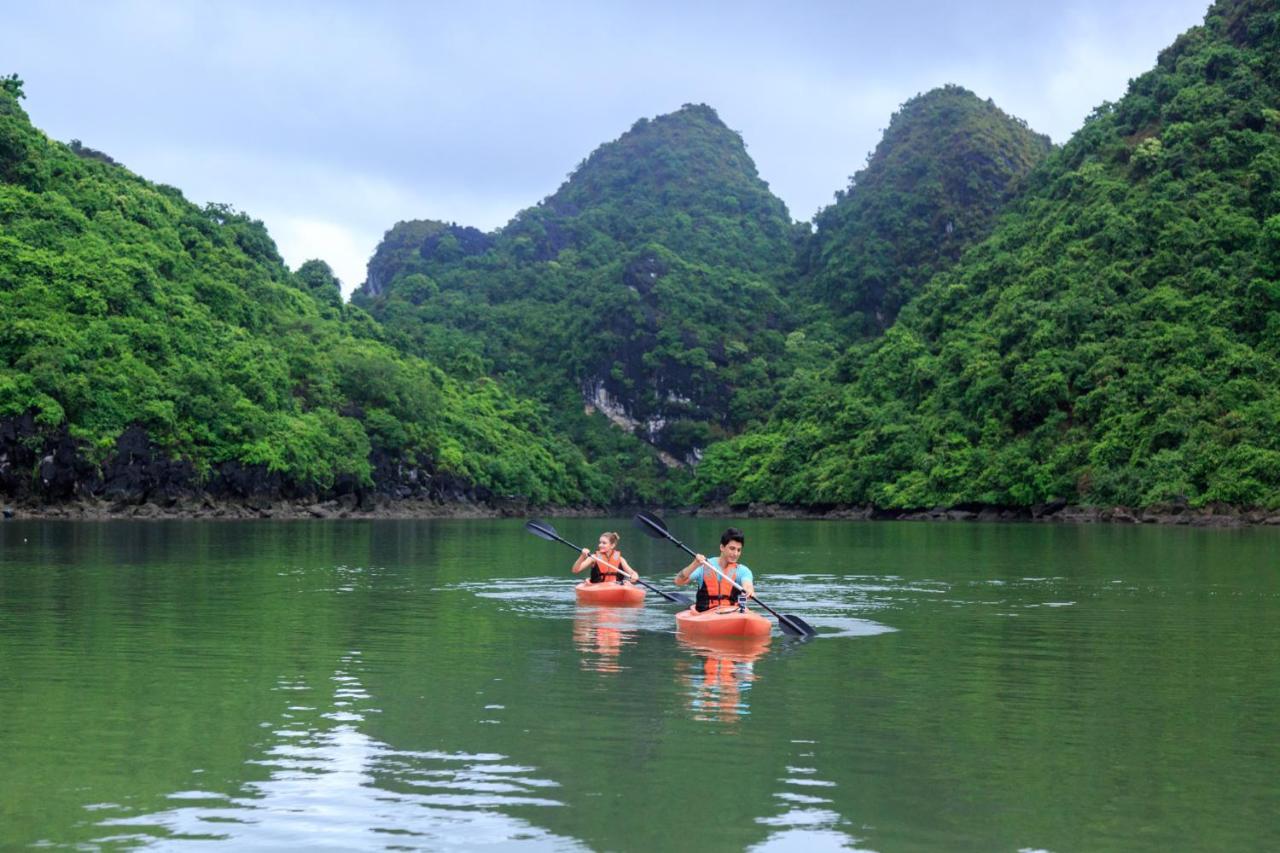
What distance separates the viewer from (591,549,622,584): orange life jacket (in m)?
25.7

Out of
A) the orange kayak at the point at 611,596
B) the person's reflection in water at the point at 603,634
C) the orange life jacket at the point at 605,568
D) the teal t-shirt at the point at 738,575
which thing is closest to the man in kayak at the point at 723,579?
the teal t-shirt at the point at 738,575

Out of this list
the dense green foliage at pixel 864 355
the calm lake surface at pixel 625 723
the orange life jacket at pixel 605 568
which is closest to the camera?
the calm lake surface at pixel 625 723

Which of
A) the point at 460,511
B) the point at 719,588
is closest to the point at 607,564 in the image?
the point at 719,588

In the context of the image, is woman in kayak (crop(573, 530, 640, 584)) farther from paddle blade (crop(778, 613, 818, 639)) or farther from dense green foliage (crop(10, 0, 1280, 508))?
dense green foliage (crop(10, 0, 1280, 508))

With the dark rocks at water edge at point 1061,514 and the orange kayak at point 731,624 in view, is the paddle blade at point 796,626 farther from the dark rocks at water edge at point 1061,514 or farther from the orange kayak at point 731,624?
the dark rocks at water edge at point 1061,514

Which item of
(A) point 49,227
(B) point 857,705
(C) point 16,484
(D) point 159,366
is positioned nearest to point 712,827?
(B) point 857,705

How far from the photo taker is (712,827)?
8.10 meters

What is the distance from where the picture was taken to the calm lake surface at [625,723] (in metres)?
8.17

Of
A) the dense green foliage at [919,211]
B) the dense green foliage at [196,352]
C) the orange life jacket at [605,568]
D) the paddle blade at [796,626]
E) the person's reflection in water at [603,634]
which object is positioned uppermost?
the dense green foliage at [919,211]

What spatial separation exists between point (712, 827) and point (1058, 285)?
10162cm

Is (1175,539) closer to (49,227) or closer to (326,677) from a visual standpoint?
(326,677)

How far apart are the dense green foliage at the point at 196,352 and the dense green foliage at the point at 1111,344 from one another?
104 feet

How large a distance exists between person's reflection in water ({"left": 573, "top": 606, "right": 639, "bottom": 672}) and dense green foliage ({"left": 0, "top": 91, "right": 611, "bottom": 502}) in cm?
5866

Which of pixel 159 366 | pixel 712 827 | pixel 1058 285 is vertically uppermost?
pixel 1058 285
